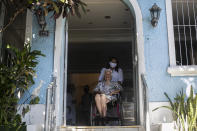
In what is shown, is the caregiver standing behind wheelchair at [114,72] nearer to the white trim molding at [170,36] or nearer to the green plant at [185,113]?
the white trim molding at [170,36]

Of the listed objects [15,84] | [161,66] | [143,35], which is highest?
[143,35]

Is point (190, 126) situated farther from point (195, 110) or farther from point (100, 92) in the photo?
point (100, 92)

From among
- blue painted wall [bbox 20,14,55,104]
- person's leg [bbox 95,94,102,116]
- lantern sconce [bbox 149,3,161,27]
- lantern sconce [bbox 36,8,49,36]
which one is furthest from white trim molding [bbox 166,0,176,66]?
lantern sconce [bbox 36,8,49,36]

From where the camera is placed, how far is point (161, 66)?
16.3 feet

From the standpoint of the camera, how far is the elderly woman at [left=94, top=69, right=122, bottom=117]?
5.34 meters

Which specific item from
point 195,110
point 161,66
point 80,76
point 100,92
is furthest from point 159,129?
point 80,76

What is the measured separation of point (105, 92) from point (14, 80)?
6.14ft

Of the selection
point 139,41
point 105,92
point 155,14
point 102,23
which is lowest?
point 105,92

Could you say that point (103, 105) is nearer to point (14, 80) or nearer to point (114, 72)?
point (114, 72)

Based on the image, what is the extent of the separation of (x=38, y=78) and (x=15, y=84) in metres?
0.52

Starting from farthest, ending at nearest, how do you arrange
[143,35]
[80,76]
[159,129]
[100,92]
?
[80,76]
[100,92]
[143,35]
[159,129]

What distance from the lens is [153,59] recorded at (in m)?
4.99

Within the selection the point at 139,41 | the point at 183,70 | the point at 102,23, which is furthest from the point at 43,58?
the point at 102,23

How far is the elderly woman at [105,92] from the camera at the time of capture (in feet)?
17.5
